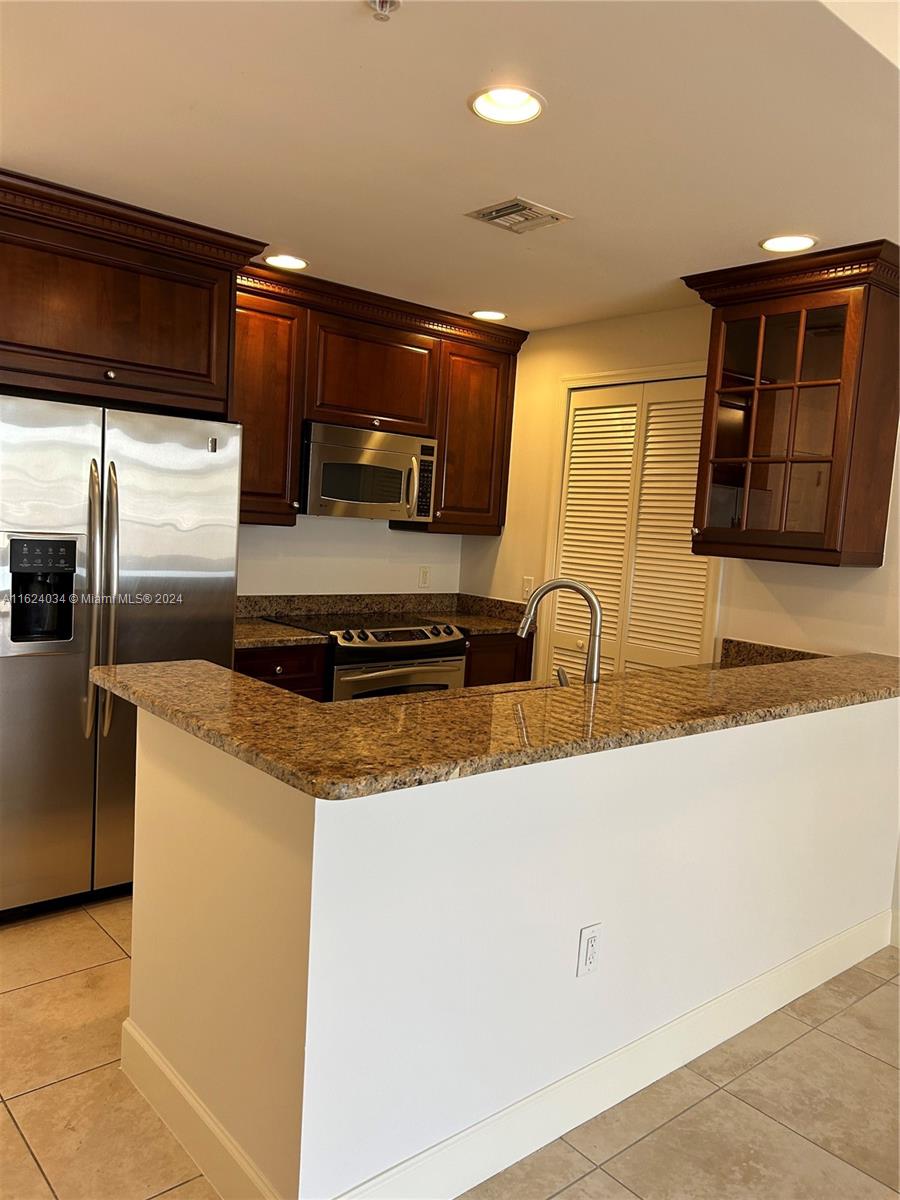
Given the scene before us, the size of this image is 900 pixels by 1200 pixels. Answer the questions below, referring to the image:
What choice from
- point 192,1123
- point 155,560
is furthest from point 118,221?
point 192,1123

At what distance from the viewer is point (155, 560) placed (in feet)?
10.4

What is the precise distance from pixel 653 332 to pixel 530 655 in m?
1.71

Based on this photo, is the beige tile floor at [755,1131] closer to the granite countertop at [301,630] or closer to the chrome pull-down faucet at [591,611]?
the chrome pull-down faucet at [591,611]

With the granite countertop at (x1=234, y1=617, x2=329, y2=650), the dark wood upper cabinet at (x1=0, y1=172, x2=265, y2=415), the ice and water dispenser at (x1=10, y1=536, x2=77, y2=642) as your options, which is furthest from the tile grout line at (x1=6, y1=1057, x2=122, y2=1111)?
the dark wood upper cabinet at (x1=0, y1=172, x2=265, y2=415)

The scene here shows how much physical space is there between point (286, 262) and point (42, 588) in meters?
1.64

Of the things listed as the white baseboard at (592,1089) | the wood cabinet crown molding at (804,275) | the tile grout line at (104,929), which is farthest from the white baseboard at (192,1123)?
the wood cabinet crown molding at (804,275)

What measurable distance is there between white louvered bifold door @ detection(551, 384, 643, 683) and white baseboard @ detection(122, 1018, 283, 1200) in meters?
2.75

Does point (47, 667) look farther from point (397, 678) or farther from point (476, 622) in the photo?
point (476, 622)

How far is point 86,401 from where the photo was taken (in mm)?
3119

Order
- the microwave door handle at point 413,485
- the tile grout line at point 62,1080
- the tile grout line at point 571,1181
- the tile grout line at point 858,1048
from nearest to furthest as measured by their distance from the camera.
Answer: the tile grout line at point 571,1181 → the tile grout line at point 62,1080 → the tile grout line at point 858,1048 → the microwave door handle at point 413,485

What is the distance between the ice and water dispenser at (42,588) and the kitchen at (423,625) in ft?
0.06

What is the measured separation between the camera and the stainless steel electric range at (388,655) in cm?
394

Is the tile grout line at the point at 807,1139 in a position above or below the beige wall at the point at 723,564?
below

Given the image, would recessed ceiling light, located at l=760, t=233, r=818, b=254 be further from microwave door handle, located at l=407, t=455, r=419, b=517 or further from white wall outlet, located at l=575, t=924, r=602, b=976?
white wall outlet, located at l=575, t=924, r=602, b=976
